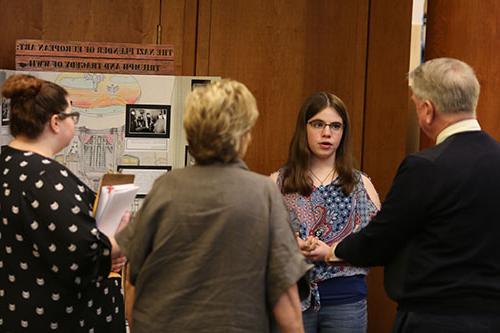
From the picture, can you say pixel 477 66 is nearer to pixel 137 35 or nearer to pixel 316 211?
pixel 316 211

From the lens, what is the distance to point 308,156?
3.12 meters

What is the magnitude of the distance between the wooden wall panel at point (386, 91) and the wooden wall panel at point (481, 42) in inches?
14.7

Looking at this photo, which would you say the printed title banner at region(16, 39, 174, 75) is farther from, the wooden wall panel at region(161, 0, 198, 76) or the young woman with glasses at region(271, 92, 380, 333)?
the young woman with glasses at region(271, 92, 380, 333)

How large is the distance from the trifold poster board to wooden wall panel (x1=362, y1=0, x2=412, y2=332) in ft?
2.82

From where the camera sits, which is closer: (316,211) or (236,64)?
(316,211)

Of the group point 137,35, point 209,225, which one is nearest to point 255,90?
point 137,35

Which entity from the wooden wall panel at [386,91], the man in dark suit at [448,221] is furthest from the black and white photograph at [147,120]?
the man in dark suit at [448,221]

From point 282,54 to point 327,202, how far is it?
99 cm

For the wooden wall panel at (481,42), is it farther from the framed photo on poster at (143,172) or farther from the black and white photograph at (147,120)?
the framed photo on poster at (143,172)

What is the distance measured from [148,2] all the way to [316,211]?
4.45ft

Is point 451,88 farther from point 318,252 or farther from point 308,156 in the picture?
point 308,156

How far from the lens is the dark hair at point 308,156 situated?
10.00 ft

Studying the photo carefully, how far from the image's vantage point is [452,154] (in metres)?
2.14

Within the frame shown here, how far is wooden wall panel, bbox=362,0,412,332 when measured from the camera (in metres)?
3.74
